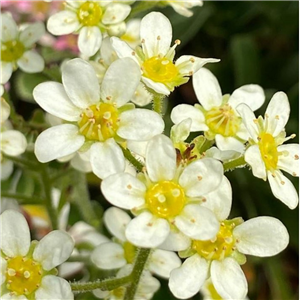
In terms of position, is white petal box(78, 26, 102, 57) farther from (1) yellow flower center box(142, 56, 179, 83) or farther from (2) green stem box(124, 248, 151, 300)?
(2) green stem box(124, 248, 151, 300)

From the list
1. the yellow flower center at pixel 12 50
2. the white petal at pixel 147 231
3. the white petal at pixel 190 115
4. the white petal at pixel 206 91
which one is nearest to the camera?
the white petal at pixel 147 231

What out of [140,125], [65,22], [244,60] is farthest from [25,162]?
[244,60]

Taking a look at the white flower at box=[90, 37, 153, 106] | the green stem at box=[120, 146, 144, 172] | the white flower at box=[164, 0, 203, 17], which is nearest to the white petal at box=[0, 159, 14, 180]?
the white flower at box=[90, 37, 153, 106]

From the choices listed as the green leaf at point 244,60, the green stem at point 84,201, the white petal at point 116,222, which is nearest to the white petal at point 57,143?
the white petal at point 116,222

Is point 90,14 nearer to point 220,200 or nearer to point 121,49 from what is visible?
point 121,49

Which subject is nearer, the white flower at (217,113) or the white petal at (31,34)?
the white flower at (217,113)

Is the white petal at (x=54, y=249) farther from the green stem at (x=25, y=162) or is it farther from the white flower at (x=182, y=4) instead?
the white flower at (x=182, y=4)
